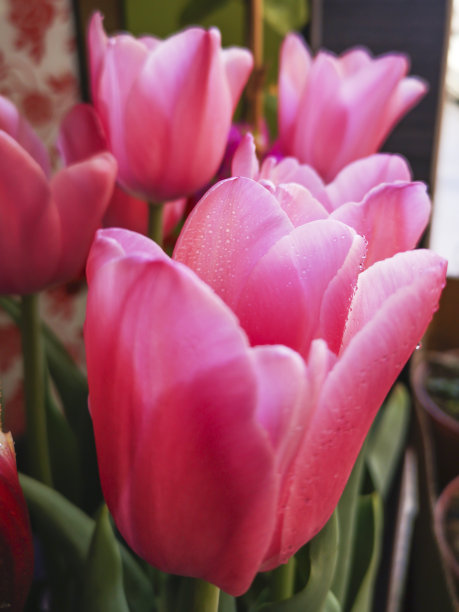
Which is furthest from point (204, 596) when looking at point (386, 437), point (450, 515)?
point (450, 515)

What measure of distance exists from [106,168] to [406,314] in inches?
5.4

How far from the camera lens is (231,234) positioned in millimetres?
154

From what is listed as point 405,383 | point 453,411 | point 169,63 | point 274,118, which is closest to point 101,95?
point 169,63

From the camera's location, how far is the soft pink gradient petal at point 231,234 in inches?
5.9

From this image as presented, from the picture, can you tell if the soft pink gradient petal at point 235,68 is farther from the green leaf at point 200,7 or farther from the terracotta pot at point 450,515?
the terracotta pot at point 450,515

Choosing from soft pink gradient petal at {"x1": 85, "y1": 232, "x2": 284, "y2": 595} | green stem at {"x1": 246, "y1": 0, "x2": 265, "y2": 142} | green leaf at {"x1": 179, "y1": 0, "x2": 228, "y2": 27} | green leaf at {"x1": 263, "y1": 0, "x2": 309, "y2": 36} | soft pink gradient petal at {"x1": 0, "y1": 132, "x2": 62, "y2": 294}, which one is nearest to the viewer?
soft pink gradient petal at {"x1": 85, "y1": 232, "x2": 284, "y2": 595}

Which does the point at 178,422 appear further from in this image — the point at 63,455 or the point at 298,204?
the point at 63,455

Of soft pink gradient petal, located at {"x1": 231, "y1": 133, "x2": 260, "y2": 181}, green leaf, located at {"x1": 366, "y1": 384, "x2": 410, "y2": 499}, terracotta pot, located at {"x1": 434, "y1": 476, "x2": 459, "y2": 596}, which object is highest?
soft pink gradient petal, located at {"x1": 231, "y1": 133, "x2": 260, "y2": 181}

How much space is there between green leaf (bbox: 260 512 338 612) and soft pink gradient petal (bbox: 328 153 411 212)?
4.2 inches

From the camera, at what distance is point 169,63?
0.26 meters

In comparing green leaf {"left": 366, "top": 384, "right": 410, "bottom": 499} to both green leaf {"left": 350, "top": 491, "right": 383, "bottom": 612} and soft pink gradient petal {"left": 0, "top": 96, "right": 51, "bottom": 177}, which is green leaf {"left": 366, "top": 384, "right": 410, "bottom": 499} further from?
soft pink gradient petal {"left": 0, "top": 96, "right": 51, "bottom": 177}

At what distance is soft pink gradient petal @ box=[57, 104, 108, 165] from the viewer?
0.87 ft

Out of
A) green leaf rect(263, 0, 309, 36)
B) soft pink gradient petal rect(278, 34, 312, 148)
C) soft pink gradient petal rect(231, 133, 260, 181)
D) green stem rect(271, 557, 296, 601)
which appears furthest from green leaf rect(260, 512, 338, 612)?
green leaf rect(263, 0, 309, 36)

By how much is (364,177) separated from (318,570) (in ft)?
0.43
